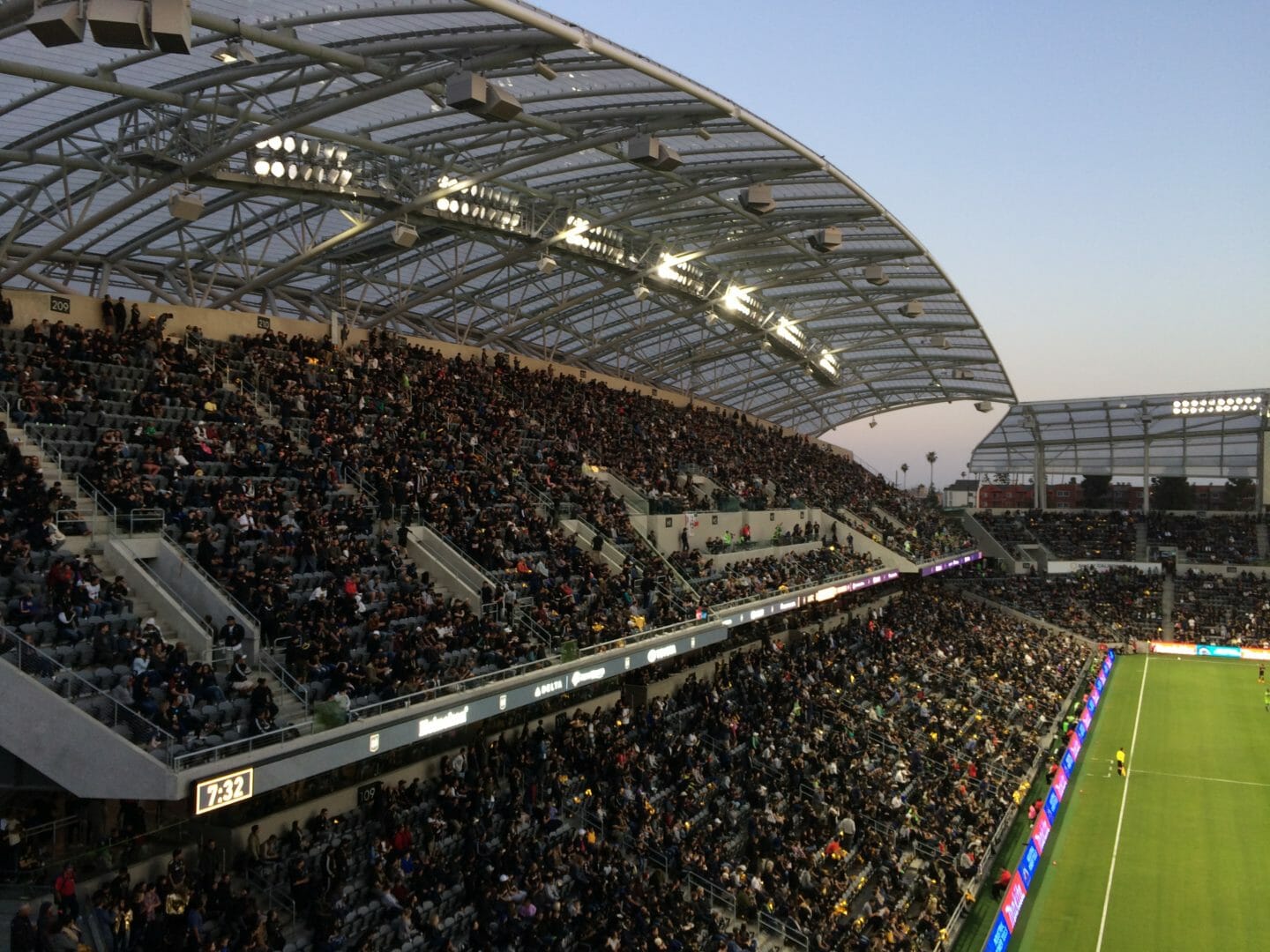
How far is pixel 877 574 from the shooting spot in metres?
40.7

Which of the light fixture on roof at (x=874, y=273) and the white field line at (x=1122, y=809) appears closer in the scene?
the white field line at (x=1122, y=809)

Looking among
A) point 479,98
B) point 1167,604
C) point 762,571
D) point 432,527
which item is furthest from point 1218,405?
point 479,98

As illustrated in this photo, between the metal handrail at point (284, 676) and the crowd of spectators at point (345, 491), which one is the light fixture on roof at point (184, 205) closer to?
the crowd of spectators at point (345, 491)

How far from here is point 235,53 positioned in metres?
18.0

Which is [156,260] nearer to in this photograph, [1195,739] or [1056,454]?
[1195,739]

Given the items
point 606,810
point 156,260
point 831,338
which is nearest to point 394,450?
point 606,810

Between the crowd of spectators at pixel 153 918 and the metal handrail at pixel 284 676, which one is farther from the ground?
the metal handrail at pixel 284 676

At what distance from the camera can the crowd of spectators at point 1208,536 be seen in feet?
210

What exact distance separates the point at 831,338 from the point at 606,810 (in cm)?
4114

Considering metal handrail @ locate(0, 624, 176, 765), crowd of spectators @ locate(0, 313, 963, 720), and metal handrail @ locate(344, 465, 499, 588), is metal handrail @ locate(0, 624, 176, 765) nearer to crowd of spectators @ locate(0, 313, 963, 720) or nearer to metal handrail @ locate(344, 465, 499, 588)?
crowd of spectators @ locate(0, 313, 963, 720)

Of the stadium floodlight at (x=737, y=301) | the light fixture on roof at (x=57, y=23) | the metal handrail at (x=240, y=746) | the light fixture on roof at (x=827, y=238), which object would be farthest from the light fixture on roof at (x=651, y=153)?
the stadium floodlight at (x=737, y=301)

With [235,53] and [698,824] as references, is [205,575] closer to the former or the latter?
[235,53]

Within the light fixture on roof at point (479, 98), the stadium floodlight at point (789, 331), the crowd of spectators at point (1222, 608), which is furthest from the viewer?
the crowd of spectators at point (1222, 608)

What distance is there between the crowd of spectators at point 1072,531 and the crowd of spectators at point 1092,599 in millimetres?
2796
